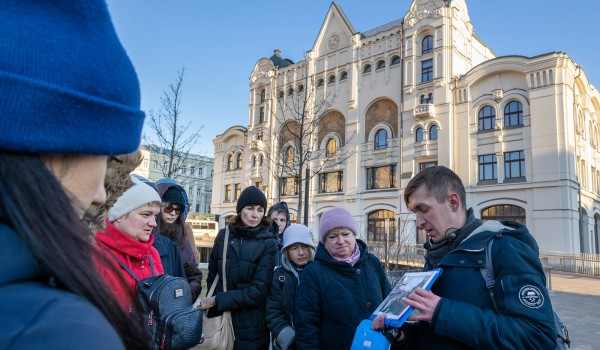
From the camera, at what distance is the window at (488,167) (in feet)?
79.9

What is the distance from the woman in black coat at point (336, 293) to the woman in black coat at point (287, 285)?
0.43 meters

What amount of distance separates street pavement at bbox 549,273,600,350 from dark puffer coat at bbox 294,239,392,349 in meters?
6.19

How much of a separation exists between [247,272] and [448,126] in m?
24.3

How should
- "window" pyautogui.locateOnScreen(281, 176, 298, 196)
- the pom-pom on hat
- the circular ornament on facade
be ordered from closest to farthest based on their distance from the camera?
the pom-pom on hat → the circular ornament on facade → "window" pyautogui.locateOnScreen(281, 176, 298, 196)

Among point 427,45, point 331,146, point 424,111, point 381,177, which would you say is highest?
point 427,45

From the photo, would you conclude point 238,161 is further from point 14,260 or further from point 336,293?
point 14,260

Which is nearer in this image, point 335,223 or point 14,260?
point 14,260

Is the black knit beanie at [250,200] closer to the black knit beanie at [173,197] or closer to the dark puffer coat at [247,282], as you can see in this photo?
the dark puffer coat at [247,282]

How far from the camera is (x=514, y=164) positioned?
78.1 feet

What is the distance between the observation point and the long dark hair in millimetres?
624

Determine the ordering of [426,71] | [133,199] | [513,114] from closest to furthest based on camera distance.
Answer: [133,199]
[513,114]
[426,71]

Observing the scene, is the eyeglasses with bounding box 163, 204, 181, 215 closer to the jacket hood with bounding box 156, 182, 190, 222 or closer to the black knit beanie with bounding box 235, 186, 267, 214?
the jacket hood with bounding box 156, 182, 190, 222

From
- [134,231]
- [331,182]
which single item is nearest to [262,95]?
[331,182]

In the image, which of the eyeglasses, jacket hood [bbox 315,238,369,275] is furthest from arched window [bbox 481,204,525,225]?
the eyeglasses
